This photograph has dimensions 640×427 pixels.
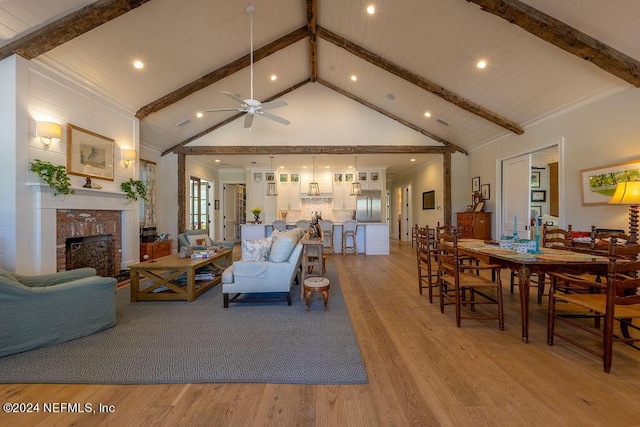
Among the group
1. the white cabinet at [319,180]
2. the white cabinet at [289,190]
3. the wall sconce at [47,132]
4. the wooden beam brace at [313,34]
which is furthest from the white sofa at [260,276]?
the white cabinet at [319,180]

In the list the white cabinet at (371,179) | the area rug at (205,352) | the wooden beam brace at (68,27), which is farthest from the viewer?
the white cabinet at (371,179)

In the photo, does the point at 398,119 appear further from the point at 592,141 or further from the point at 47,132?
the point at 47,132

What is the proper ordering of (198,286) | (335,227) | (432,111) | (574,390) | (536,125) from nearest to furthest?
(574,390)
(198,286)
(536,125)
(432,111)
(335,227)

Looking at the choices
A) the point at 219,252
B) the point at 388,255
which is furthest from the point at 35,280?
the point at 388,255

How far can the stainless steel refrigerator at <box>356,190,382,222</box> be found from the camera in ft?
29.9

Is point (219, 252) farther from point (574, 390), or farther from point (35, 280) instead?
point (574, 390)

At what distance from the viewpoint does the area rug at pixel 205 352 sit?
1876 millimetres

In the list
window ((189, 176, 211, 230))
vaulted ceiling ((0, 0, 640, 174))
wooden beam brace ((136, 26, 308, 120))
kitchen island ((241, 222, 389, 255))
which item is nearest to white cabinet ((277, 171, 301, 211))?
kitchen island ((241, 222, 389, 255))

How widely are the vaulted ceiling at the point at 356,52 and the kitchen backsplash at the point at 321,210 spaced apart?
12.9ft

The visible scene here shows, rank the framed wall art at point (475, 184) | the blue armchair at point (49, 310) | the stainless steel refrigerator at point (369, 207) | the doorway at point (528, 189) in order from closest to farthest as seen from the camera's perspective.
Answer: the blue armchair at point (49, 310)
the doorway at point (528, 189)
the framed wall art at point (475, 184)
the stainless steel refrigerator at point (369, 207)

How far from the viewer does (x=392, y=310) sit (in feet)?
10.2

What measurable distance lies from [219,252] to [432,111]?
5484 millimetres

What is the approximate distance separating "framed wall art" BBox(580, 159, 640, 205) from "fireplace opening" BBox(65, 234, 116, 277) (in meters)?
7.74

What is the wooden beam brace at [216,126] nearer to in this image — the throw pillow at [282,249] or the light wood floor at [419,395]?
the throw pillow at [282,249]
